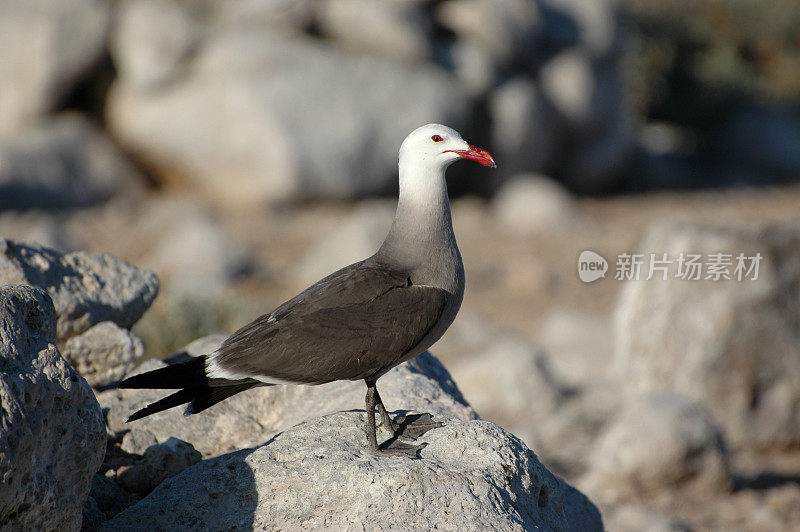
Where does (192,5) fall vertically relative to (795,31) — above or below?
above

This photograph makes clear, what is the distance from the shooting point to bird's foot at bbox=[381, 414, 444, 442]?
3842 mm

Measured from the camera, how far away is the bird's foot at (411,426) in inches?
151

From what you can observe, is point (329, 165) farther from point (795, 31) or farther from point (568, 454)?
point (795, 31)

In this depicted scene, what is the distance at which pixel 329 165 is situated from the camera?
14.3m

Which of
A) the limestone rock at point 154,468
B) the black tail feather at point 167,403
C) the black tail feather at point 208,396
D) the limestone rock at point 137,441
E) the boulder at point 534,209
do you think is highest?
the black tail feather at point 167,403

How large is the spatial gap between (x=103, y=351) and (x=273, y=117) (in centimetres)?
980

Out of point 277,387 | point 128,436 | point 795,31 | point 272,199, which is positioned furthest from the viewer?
point 795,31

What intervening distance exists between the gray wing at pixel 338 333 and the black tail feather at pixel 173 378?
10 centimetres

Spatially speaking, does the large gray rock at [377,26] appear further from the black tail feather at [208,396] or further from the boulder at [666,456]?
the black tail feather at [208,396]

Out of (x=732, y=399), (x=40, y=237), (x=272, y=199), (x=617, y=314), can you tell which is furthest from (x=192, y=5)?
A: (x=732, y=399)

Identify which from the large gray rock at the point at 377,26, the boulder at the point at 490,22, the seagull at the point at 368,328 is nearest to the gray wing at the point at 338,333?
the seagull at the point at 368,328

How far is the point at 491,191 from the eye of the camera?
1603 cm

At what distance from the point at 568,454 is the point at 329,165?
7775mm

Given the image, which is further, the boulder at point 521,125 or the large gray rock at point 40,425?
the boulder at point 521,125
